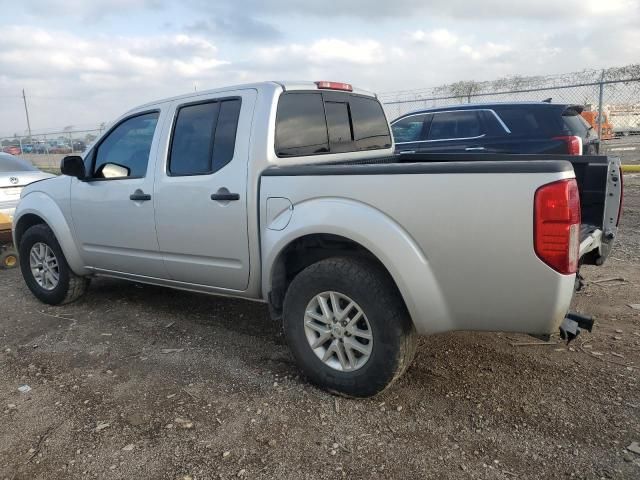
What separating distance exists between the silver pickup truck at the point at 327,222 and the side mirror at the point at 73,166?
0.02 meters

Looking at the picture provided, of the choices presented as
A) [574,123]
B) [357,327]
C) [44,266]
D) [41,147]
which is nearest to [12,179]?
[44,266]

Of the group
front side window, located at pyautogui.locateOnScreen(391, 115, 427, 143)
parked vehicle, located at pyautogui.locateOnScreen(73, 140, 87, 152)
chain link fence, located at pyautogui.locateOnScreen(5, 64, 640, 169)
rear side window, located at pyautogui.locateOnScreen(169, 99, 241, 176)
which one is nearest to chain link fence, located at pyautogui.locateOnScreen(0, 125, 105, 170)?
parked vehicle, located at pyautogui.locateOnScreen(73, 140, 87, 152)

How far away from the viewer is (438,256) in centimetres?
265

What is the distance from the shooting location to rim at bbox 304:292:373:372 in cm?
300

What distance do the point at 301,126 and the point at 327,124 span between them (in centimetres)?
31

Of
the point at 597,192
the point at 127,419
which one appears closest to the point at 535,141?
the point at 597,192

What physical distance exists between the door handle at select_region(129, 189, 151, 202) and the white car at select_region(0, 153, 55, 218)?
11.8 feet

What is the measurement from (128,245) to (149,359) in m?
1.00

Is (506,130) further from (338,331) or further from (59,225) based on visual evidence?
(59,225)

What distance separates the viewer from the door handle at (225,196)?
3.44 meters

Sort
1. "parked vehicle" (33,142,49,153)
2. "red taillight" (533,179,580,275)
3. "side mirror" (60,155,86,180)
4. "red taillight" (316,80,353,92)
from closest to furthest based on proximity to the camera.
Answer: "red taillight" (533,179,580,275) → "red taillight" (316,80,353,92) → "side mirror" (60,155,86,180) → "parked vehicle" (33,142,49,153)

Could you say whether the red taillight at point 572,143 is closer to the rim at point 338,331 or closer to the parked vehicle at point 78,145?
the rim at point 338,331

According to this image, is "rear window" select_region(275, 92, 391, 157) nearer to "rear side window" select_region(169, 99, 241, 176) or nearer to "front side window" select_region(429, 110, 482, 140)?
"rear side window" select_region(169, 99, 241, 176)

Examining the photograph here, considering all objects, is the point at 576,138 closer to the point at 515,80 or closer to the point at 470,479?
the point at 470,479
